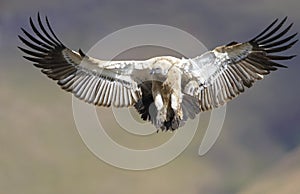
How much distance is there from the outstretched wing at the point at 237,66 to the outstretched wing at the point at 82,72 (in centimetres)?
Result: 183

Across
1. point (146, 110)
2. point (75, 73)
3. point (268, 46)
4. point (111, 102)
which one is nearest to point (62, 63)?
point (75, 73)

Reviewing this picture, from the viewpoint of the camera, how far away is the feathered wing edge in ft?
48.3

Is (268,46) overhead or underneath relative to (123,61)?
overhead

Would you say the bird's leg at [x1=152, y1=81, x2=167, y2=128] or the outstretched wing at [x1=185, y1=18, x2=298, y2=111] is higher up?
the outstretched wing at [x1=185, y1=18, x2=298, y2=111]

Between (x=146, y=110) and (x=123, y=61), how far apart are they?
1.25 meters

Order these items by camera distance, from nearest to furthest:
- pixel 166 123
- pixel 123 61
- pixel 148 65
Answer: pixel 166 123 < pixel 148 65 < pixel 123 61

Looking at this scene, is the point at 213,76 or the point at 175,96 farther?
the point at 213,76

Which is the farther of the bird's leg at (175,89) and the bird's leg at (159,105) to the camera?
the bird's leg at (175,89)

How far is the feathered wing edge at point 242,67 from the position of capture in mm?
14711

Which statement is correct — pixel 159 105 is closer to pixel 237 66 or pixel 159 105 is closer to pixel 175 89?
pixel 175 89

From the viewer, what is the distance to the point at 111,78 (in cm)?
1438

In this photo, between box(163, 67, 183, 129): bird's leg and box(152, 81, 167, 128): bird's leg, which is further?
box(163, 67, 183, 129): bird's leg

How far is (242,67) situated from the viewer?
14.9 metres

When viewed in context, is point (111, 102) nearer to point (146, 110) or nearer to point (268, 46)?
point (146, 110)
